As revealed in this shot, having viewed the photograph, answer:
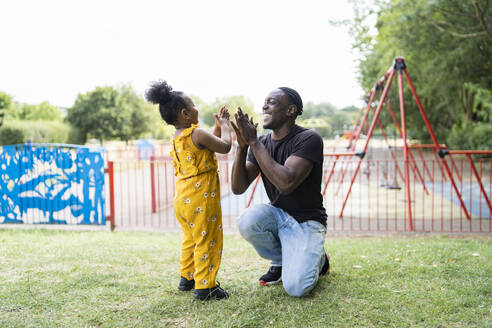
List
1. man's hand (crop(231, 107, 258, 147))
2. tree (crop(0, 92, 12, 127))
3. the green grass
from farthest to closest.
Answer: tree (crop(0, 92, 12, 127))
man's hand (crop(231, 107, 258, 147))
the green grass

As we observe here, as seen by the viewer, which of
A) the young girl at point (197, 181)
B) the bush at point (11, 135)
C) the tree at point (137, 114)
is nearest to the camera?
the young girl at point (197, 181)

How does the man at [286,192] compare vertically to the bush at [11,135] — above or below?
below

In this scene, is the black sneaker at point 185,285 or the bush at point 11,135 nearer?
the black sneaker at point 185,285

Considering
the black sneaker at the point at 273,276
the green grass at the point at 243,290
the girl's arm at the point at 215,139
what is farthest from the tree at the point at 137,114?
the girl's arm at the point at 215,139

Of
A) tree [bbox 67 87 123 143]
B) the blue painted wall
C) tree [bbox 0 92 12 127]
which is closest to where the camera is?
the blue painted wall

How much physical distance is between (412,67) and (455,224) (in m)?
10.1

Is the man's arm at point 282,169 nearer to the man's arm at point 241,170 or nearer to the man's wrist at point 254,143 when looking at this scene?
the man's wrist at point 254,143

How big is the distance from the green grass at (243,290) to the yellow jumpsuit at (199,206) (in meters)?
0.30

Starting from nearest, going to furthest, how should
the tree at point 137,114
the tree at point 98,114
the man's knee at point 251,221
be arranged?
1. the man's knee at point 251,221
2. the tree at point 98,114
3. the tree at point 137,114

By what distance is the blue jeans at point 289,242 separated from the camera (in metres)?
3.29

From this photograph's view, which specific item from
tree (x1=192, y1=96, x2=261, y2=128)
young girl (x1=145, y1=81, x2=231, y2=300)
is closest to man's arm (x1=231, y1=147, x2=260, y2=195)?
young girl (x1=145, y1=81, x2=231, y2=300)

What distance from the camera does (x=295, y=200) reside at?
3.58m

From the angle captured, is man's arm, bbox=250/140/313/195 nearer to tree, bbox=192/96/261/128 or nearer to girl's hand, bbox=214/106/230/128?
girl's hand, bbox=214/106/230/128

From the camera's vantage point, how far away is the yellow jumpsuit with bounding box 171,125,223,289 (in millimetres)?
3291
